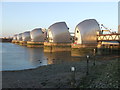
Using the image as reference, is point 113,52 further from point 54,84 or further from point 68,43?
point 54,84

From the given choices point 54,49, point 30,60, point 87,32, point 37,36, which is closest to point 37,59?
point 30,60

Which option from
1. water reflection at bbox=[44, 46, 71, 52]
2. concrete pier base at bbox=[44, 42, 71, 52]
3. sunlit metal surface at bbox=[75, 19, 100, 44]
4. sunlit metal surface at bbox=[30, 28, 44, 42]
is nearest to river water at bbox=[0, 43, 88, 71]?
sunlit metal surface at bbox=[75, 19, 100, 44]

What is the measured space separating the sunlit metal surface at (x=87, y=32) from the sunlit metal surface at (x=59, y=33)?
13.8 m

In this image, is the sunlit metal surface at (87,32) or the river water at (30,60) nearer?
the river water at (30,60)

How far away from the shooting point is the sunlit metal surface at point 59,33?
5409 cm

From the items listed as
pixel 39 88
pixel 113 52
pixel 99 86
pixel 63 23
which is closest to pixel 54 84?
pixel 39 88

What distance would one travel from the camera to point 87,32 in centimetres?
3981

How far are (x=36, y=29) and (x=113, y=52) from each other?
56.7 m

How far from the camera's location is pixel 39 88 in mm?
9734

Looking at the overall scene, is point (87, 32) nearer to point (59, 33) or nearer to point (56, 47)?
point (56, 47)

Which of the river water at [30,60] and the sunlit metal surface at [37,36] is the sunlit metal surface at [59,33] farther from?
the sunlit metal surface at [37,36]

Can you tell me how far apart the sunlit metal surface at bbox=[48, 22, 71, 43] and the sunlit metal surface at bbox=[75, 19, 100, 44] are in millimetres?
13762

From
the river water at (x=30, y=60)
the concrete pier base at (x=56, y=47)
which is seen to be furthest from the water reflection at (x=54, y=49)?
the river water at (x=30, y=60)

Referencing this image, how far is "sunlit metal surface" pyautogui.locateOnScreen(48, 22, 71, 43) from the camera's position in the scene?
54094 mm
